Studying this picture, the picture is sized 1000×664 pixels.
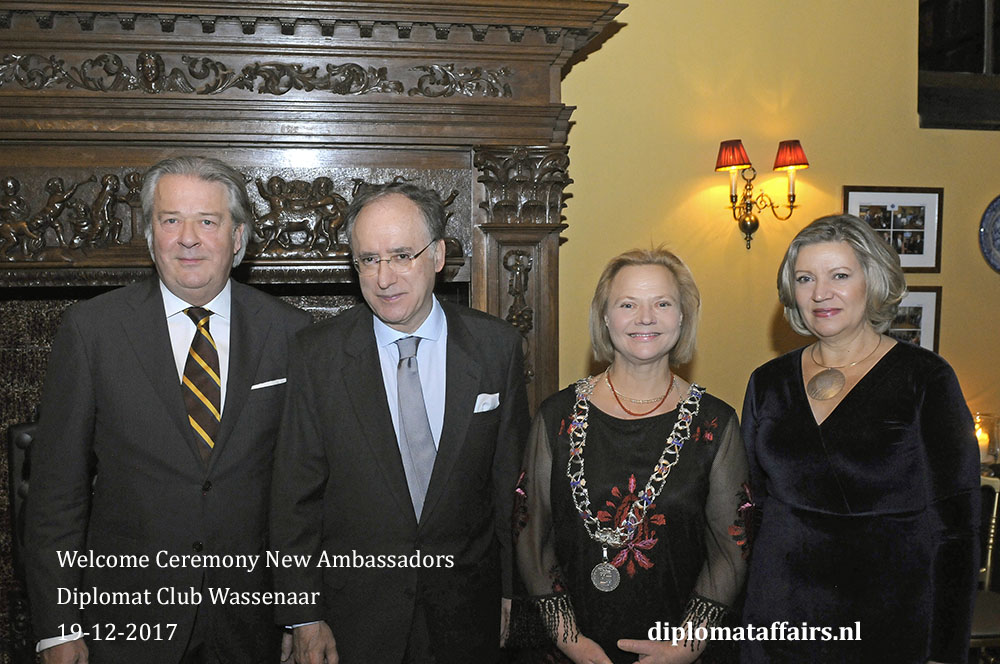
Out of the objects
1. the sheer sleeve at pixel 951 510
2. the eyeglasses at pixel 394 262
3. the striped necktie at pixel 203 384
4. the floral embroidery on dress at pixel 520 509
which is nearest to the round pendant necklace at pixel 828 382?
the sheer sleeve at pixel 951 510

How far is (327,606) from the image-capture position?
207cm

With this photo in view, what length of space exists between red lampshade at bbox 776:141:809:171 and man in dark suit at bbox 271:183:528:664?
2455 mm

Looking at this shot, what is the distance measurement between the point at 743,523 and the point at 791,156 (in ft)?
8.25

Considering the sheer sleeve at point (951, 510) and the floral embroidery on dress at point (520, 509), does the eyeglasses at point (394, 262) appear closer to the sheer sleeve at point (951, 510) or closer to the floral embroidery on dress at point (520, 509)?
the floral embroidery on dress at point (520, 509)

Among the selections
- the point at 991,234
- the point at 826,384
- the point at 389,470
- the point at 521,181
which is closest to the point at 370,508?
the point at 389,470

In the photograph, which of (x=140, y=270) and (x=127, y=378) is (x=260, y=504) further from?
(x=140, y=270)

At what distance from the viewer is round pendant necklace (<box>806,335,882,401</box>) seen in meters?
2.02

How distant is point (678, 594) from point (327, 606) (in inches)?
36.9

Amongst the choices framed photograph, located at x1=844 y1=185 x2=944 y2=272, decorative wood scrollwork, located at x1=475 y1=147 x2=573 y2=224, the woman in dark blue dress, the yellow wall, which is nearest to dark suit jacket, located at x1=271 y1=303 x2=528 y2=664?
the woman in dark blue dress

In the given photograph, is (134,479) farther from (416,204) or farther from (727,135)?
(727,135)

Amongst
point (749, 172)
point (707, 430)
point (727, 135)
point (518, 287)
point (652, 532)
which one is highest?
point (727, 135)

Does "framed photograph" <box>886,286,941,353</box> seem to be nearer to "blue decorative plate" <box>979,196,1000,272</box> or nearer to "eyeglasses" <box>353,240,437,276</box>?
"blue decorative plate" <box>979,196,1000,272</box>

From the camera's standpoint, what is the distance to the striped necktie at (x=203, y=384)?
6.65 feet

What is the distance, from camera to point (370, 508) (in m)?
2.01
